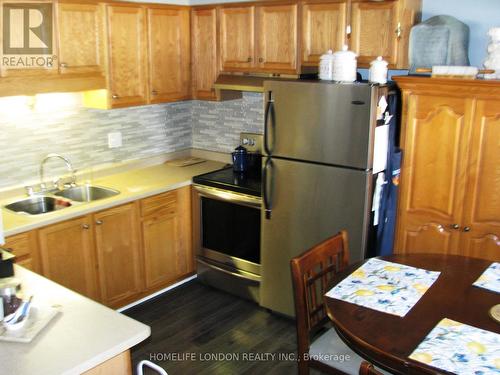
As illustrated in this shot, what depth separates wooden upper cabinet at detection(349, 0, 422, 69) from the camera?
10.8 ft

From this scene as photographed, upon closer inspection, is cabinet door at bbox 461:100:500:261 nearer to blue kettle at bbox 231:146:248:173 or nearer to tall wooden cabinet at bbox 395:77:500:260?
tall wooden cabinet at bbox 395:77:500:260

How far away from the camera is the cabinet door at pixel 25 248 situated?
3.10 meters

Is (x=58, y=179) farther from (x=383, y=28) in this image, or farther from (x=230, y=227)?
(x=383, y=28)

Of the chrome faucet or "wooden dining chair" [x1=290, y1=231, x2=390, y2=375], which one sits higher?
the chrome faucet

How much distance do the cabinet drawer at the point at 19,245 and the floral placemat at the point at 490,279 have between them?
2.42 metres

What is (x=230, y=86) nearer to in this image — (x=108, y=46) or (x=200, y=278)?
(x=108, y=46)

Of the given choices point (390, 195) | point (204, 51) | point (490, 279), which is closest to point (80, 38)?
point (204, 51)

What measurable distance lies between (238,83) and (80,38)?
45.4 inches

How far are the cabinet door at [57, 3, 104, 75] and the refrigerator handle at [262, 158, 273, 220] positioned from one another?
132cm

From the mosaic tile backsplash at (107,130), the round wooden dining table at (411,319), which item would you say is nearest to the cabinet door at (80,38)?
the mosaic tile backsplash at (107,130)

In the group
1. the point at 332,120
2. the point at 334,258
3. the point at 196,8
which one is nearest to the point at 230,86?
the point at 196,8

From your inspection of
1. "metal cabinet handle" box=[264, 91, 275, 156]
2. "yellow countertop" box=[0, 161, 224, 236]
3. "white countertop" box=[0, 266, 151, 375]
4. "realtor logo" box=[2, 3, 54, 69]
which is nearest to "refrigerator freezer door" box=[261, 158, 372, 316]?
"metal cabinet handle" box=[264, 91, 275, 156]

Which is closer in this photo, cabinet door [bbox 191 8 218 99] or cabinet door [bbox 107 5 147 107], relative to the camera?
cabinet door [bbox 107 5 147 107]

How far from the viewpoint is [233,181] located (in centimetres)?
405
